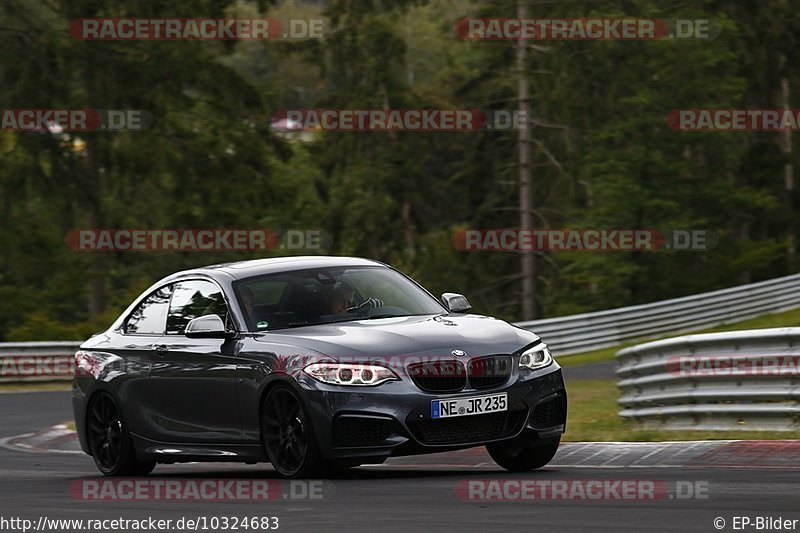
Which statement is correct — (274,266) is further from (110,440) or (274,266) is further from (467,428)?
(467,428)

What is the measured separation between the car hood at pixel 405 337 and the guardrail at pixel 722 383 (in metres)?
2.87

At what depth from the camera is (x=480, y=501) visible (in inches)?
344

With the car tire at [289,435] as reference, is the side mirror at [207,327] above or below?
above

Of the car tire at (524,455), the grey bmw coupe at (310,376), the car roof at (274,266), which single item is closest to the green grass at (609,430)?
the car tire at (524,455)

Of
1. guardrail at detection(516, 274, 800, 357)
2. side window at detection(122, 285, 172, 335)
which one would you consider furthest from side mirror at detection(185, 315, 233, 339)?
guardrail at detection(516, 274, 800, 357)

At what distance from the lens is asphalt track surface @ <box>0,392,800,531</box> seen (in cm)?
784

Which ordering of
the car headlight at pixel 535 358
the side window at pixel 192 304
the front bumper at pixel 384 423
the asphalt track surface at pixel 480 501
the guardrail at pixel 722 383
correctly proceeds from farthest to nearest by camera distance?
1. the guardrail at pixel 722 383
2. the side window at pixel 192 304
3. the car headlight at pixel 535 358
4. the front bumper at pixel 384 423
5. the asphalt track surface at pixel 480 501

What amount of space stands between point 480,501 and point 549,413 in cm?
199

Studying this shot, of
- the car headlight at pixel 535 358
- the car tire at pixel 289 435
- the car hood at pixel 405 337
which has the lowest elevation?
the car tire at pixel 289 435

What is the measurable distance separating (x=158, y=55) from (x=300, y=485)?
36.2 meters

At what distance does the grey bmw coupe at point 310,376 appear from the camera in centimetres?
1008

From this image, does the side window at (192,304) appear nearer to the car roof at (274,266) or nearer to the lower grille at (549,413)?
the car roof at (274,266)

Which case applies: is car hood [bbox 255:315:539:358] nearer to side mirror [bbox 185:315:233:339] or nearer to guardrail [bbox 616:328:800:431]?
side mirror [bbox 185:315:233:339]

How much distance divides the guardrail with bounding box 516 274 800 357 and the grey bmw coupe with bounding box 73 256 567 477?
21.8 metres
